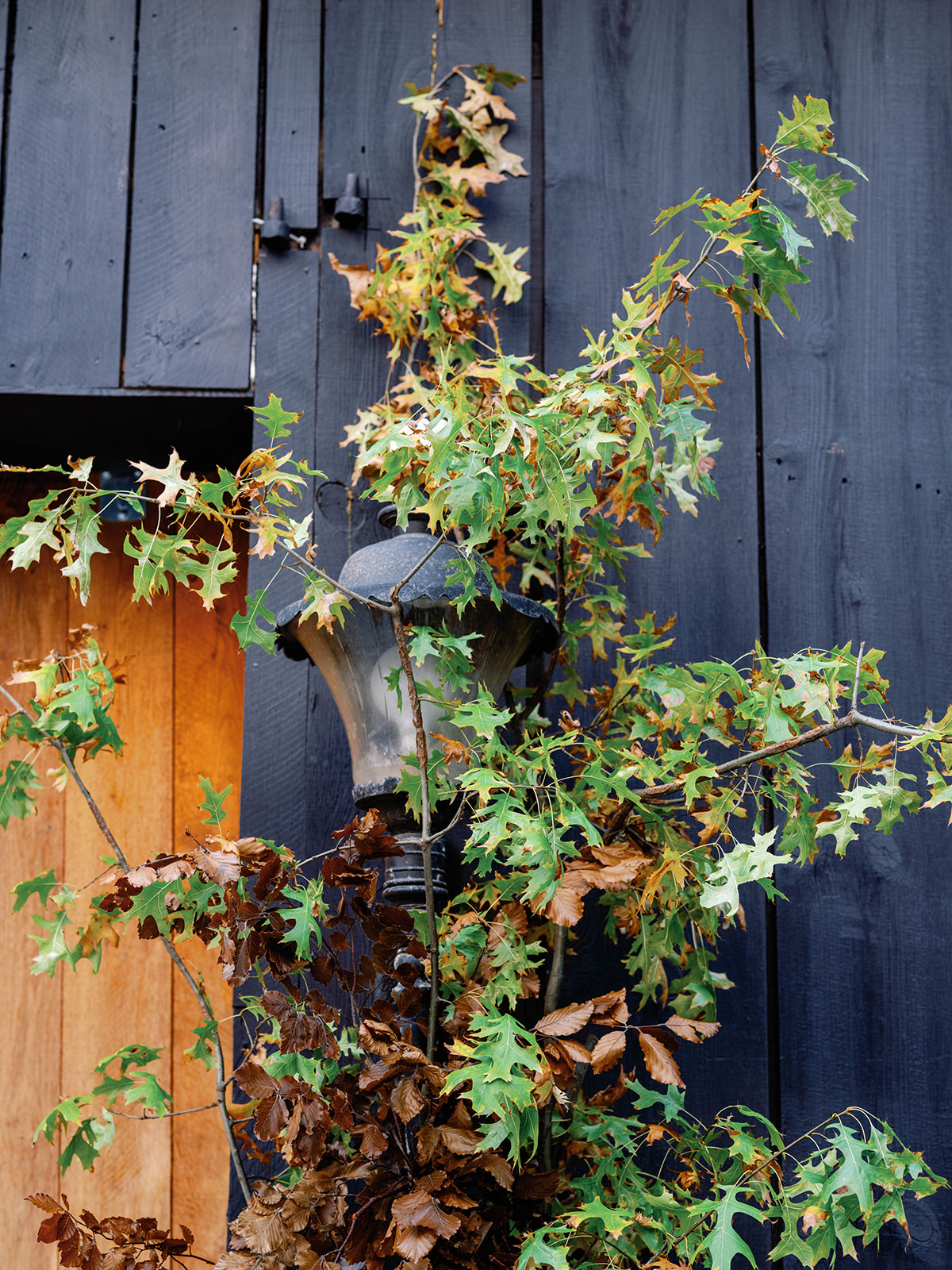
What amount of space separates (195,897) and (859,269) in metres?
1.78

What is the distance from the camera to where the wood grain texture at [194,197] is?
7.74 feet

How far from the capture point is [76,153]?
2438mm

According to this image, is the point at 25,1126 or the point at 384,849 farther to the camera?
the point at 25,1126

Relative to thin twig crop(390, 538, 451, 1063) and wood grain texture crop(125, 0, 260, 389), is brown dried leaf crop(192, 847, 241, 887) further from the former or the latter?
wood grain texture crop(125, 0, 260, 389)

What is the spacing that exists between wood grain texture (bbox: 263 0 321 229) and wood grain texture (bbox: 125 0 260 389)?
0.11 ft

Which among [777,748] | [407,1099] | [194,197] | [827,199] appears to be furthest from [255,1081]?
[194,197]

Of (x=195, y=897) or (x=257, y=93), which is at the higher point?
(x=257, y=93)

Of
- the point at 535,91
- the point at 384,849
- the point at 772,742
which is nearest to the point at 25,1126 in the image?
the point at 384,849

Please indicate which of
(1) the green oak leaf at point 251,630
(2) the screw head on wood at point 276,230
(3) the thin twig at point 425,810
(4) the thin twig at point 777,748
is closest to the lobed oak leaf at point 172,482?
(1) the green oak leaf at point 251,630

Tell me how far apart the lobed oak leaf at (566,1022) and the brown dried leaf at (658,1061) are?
0.07 metres

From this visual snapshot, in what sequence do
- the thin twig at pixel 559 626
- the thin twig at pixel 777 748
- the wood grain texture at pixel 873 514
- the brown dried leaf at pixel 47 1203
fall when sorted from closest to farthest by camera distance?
the thin twig at pixel 777 748, the brown dried leaf at pixel 47 1203, the thin twig at pixel 559 626, the wood grain texture at pixel 873 514

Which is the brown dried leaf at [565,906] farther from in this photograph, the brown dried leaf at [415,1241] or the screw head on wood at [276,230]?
the screw head on wood at [276,230]

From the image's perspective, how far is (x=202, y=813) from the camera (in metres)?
2.43

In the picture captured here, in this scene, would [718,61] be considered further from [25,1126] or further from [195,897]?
[25,1126]
